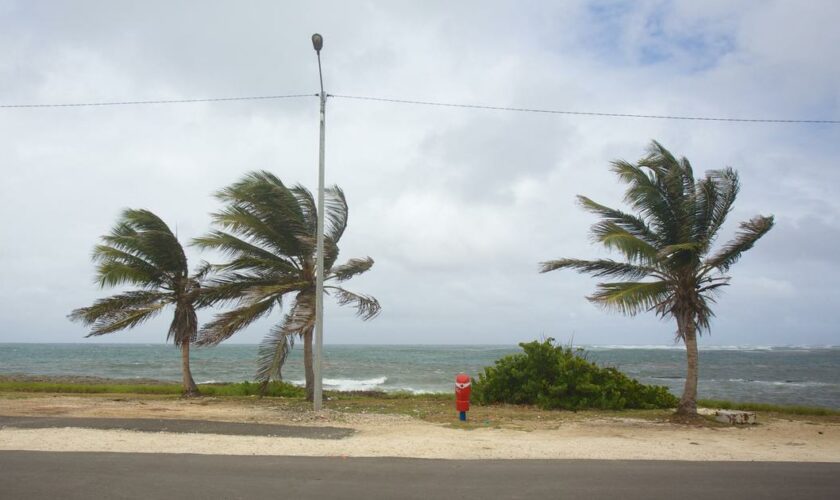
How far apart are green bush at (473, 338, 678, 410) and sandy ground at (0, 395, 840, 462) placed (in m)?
2.47

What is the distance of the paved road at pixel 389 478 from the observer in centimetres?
685

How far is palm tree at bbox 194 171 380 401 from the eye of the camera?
52.6 feet

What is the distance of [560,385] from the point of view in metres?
16.9

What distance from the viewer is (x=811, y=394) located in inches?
1348

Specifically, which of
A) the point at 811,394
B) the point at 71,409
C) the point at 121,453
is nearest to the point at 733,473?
the point at 121,453

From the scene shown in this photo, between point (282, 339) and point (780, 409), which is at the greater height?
point (282, 339)

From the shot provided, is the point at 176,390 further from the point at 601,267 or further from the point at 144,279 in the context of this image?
the point at 601,267

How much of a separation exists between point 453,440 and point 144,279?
12.8 metres

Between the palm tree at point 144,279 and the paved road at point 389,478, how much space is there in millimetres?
10529

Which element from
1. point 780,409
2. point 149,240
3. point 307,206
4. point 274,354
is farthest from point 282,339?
point 780,409

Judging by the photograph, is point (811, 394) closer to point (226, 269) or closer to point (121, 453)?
point (226, 269)

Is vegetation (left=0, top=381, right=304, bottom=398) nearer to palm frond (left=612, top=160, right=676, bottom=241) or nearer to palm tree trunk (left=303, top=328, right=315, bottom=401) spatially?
palm tree trunk (left=303, top=328, right=315, bottom=401)

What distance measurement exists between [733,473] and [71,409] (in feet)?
47.2

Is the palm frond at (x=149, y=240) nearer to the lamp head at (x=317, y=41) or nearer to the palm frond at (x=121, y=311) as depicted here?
the palm frond at (x=121, y=311)
